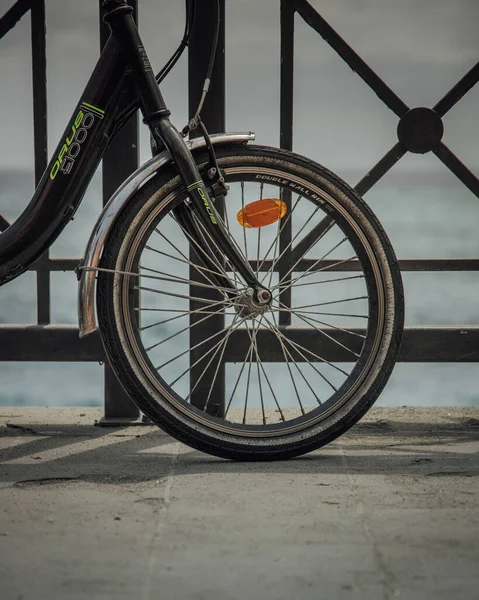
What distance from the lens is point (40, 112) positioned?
11.3ft

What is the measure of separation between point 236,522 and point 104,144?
4.08 feet

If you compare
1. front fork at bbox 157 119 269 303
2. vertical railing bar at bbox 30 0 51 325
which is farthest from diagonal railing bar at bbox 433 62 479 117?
vertical railing bar at bbox 30 0 51 325

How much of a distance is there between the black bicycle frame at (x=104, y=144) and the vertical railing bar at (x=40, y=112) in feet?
2.43

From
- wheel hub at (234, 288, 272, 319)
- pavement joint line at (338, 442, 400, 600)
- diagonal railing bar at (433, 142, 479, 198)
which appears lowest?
pavement joint line at (338, 442, 400, 600)

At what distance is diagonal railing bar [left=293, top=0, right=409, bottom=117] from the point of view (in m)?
3.40

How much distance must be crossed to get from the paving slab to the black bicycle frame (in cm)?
65

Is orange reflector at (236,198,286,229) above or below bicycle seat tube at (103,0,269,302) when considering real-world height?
Result: below

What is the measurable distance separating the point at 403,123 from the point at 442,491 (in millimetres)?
1586

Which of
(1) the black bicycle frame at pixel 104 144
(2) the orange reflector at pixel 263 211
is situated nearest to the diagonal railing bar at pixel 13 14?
(1) the black bicycle frame at pixel 104 144

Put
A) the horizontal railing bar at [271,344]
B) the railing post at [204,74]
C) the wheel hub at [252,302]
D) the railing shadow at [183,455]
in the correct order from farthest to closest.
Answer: the horizontal railing bar at [271,344]
the railing post at [204,74]
the wheel hub at [252,302]
the railing shadow at [183,455]

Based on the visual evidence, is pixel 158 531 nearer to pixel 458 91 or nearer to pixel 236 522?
pixel 236 522

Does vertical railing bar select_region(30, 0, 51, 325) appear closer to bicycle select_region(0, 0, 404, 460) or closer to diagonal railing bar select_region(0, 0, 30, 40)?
diagonal railing bar select_region(0, 0, 30, 40)

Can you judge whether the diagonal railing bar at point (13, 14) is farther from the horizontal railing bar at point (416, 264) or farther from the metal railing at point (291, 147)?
the horizontal railing bar at point (416, 264)

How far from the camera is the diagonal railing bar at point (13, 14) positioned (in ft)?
11.1
